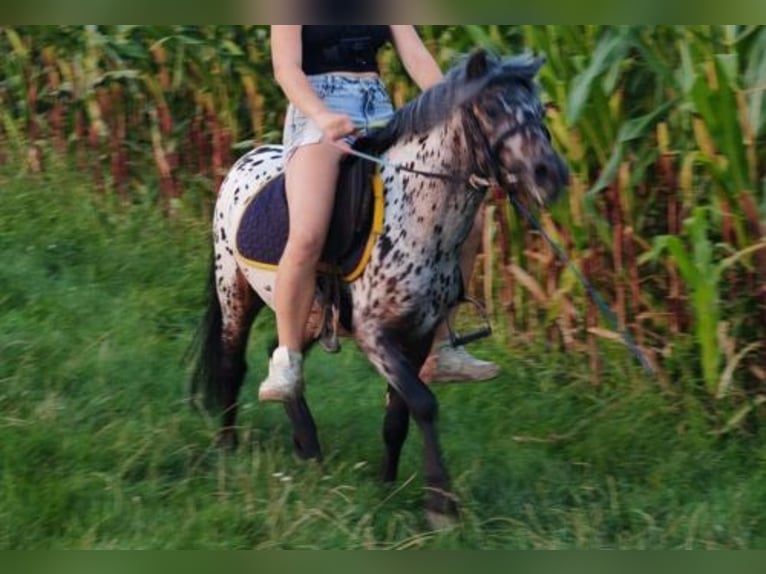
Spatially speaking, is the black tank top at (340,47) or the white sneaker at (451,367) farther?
the white sneaker at (451,367)

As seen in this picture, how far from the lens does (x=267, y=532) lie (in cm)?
637

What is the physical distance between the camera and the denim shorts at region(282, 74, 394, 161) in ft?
21.7

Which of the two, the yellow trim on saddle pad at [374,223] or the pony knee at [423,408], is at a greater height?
the yellow trim on saddle pad at [374,223]

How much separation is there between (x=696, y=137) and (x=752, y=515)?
177cm

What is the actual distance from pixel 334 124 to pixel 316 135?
0.87 ft

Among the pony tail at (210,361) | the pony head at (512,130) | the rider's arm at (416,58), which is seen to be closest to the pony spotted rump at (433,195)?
the pony head at (512,130)

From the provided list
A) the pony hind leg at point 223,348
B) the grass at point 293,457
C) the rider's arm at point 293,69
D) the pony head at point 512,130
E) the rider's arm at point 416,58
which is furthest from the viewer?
the pony hind leg at point 223,348

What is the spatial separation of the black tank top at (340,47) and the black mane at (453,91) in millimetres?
277

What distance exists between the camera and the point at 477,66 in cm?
625

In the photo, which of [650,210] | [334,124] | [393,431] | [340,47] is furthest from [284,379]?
[650,210]

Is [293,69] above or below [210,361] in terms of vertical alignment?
above

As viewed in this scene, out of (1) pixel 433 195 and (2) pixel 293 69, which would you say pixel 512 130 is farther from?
(2) pixel 293 69

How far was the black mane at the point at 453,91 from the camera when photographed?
6.25 metres

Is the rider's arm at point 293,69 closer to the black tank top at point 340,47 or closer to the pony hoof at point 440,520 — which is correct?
the black tank top at point 340,47
